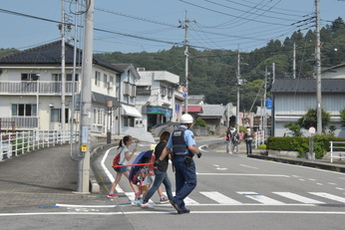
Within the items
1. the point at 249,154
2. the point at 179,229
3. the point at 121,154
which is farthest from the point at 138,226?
the point at 249,154

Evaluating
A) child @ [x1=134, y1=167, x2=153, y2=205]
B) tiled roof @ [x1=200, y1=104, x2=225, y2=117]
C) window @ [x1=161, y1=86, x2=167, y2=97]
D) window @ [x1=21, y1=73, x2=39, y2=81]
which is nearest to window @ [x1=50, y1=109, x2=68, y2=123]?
window @ [x1=21, y1=73, x2=39, y2=81]

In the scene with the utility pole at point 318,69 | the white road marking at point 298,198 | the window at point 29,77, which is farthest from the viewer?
the window at point 29,77

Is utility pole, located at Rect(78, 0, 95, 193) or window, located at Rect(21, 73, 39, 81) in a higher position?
window, located at Rect(21, 73, 39, 81)

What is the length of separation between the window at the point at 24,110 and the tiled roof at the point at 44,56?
3.85 metres

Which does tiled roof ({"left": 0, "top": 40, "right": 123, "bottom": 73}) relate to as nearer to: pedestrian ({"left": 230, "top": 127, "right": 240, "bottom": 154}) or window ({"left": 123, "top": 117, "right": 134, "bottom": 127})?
window ({"left": 123, "top": 117, "right": 134, "bottom": 127})

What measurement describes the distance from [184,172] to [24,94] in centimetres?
3690

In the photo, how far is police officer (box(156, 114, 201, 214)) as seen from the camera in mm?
8812

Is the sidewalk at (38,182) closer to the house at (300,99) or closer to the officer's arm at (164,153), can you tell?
the officer's arm at (164,153)

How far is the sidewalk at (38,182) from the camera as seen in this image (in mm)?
10703

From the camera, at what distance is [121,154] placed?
11.4 metres

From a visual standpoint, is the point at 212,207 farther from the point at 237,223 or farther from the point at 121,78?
the point at 121,78

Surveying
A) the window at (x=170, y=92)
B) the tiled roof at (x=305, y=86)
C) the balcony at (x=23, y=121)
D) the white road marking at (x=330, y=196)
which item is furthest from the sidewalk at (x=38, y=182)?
the window at (x=170, y=92)

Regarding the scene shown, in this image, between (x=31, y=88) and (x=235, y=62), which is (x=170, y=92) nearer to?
(x=31, y=88)

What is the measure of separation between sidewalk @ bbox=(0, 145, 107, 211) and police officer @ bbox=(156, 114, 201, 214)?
2703 mm
